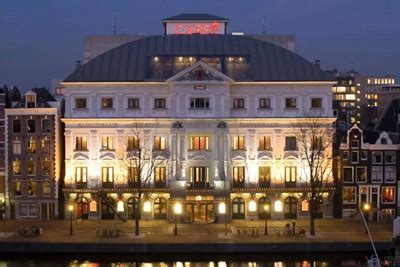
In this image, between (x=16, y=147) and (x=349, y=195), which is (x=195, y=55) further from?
(x=349, y=195)

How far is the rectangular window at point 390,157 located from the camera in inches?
4026

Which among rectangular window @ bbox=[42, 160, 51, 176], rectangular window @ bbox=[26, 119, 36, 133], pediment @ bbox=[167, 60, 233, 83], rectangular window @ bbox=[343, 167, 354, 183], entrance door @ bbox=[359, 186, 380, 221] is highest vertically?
pediment @ bbox=[167, 60, 233, 83]

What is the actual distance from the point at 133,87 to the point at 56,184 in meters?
14.4

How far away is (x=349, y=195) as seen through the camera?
10188cm

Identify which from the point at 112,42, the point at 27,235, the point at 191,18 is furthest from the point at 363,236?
the point at 112,42

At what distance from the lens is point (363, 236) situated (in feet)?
282

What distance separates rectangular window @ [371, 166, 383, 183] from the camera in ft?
334

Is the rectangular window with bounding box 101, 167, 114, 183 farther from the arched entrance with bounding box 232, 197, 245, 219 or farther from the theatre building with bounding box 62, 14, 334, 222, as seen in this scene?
the arched entrance with bounding box 232, 197, 245, 219

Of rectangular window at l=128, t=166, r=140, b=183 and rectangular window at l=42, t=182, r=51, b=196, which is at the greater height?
rectangular window at l=128, t=166, r=140, b=183

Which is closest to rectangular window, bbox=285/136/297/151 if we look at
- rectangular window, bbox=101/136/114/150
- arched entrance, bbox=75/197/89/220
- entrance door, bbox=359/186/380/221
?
entrance door, bbox=359/186/380/221

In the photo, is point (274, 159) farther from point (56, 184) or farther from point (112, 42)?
point (112, 42)

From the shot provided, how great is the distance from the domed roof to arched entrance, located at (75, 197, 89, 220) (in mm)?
14031

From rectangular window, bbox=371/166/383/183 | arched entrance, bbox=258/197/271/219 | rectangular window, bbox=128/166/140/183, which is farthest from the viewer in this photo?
rectangular window, bbox=371/166/383/183

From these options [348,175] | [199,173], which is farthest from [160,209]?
[348,175]
